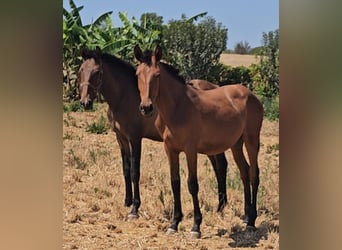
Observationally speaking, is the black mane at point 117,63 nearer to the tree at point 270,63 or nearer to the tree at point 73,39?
the tree at point 73,39

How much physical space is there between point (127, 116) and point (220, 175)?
0.37 meters

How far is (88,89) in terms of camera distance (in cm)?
172

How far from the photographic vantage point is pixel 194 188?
1.72 meters

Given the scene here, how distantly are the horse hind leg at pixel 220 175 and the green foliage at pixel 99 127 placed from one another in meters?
0.36

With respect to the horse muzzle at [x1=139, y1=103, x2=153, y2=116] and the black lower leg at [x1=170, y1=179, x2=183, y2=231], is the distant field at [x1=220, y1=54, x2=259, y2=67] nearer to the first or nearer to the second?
the horse muzzle at [x1=139, y1=103, x2=153, y2=116]

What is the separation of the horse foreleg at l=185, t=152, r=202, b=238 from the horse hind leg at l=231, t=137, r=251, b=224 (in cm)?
15

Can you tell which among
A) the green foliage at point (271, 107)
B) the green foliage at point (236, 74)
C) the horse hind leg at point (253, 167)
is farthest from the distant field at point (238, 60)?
the horse hind leg at point (253, 167)

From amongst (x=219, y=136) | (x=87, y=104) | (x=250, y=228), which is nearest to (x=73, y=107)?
(x=87, y=104)

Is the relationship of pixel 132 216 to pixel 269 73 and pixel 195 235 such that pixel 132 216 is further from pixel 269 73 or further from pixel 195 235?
pixel 269 73

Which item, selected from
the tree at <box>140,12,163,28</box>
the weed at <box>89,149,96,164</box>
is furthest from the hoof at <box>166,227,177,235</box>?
the tree at <box>140,12,163,28</box>

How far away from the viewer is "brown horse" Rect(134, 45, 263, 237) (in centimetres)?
A: 170
